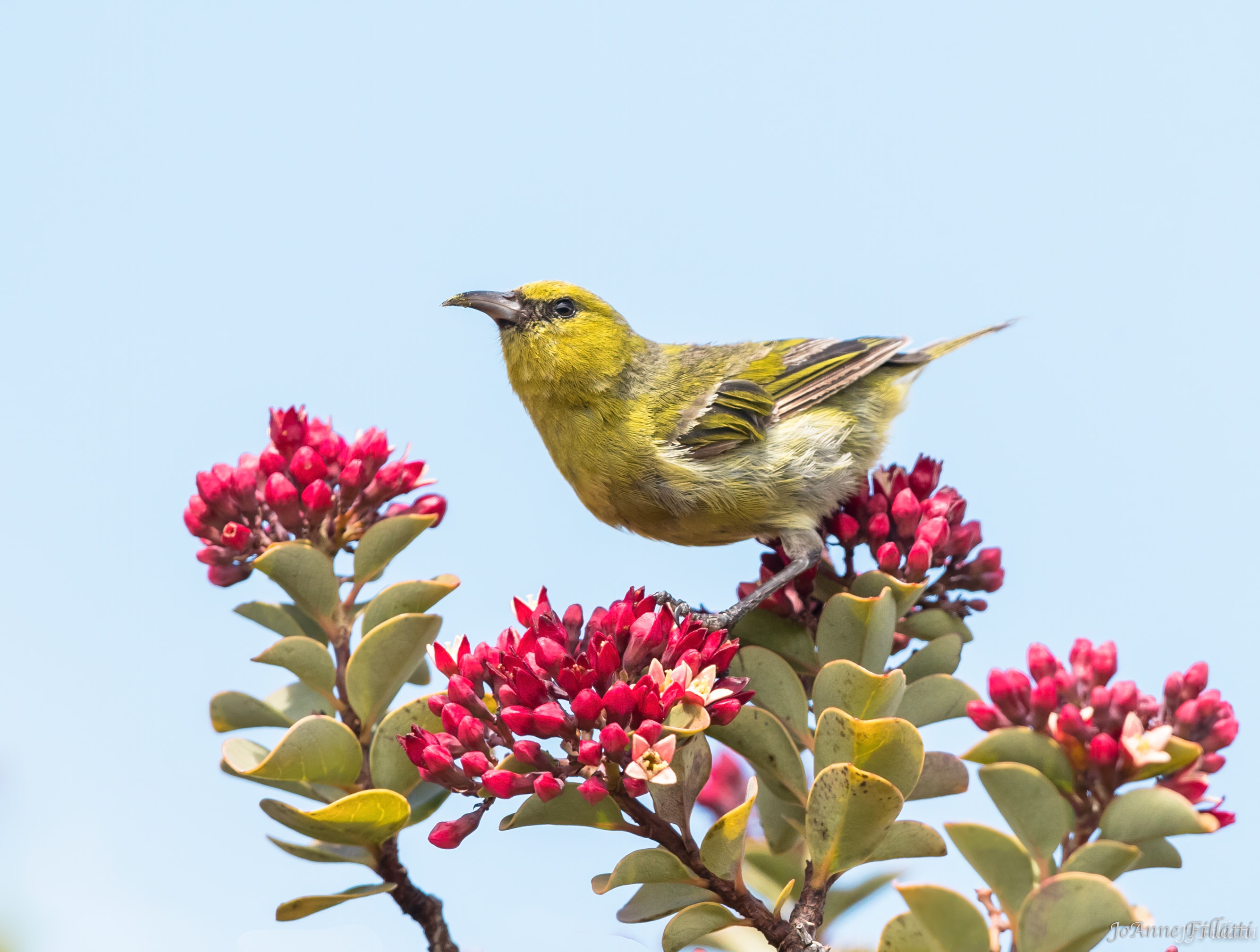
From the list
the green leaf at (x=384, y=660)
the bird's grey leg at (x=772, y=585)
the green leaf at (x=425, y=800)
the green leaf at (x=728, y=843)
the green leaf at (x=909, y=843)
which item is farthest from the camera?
the bird's grey leg at (x=772, y=585)

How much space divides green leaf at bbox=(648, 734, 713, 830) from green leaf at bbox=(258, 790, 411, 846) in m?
0.61

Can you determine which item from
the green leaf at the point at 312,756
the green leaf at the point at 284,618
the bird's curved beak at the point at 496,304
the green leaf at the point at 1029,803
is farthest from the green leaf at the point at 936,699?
the bird's curved beak at the point at 496,304

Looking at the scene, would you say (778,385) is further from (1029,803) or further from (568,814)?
(568,814)

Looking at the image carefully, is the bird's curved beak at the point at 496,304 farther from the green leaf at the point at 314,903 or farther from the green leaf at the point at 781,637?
the green leaf at the point at 314,903

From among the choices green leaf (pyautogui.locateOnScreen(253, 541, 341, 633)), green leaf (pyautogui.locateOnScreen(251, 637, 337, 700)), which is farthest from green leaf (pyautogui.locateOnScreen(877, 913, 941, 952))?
green leaf (pyautogui.locateOnScreen(253, 541, 341, 633))

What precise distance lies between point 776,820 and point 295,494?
1.66 metres

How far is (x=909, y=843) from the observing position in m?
2.52

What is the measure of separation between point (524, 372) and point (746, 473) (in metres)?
1.06

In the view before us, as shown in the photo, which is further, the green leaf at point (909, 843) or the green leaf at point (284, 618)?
the green leaf at point (284, 618)

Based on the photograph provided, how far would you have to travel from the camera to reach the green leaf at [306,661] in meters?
2.76

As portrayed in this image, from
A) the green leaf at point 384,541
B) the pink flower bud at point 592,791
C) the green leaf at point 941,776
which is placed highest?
the green leaf at point 384,541

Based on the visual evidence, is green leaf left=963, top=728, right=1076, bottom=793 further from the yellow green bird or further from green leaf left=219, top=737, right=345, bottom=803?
green leaf left=219, top=737, right=345, bottom=803

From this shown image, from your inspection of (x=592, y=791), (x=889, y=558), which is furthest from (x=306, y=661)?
(x=889, y=558)

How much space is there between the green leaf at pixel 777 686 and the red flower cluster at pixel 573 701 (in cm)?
14
